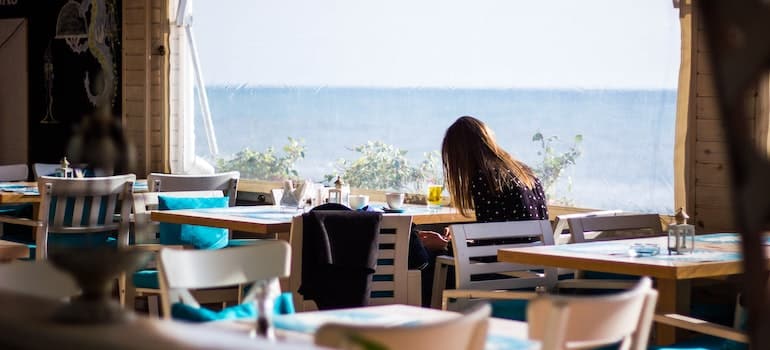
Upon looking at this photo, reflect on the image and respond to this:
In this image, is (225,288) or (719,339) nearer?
(719,339)

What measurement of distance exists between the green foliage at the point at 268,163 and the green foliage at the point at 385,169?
417mm

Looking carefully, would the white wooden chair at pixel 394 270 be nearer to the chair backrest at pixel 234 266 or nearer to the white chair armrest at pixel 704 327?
the white chair armrest at pixel 704 327

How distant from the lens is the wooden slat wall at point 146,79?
9.27 metres

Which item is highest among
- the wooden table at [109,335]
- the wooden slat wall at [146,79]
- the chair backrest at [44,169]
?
the wooden slat wall at [146,79]

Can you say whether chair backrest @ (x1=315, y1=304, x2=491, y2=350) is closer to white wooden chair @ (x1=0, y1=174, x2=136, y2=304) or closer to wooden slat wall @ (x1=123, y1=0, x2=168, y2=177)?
white wooden chair @ (x1=0, y1=174, x2=136, y2=304)

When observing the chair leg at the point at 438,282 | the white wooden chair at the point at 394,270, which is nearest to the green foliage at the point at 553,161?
the chair leg at the point at 438,282

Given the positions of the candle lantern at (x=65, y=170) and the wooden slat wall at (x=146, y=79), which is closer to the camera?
the candle lantern at (x=65, y=170)

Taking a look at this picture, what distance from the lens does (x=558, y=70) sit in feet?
23.6

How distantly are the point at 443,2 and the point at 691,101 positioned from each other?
2.26 metres

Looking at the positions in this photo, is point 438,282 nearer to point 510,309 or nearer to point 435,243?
point 435,243

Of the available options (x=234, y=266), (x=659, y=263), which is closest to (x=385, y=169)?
(x=659, y=263)

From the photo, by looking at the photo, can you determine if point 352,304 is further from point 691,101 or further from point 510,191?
point 691,101

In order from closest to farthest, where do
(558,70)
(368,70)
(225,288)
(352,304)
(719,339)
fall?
(719,339) < (352,304) < (225,288) < (558,70) < (368,70)

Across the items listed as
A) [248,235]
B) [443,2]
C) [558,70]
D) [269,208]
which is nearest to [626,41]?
[558,70]
